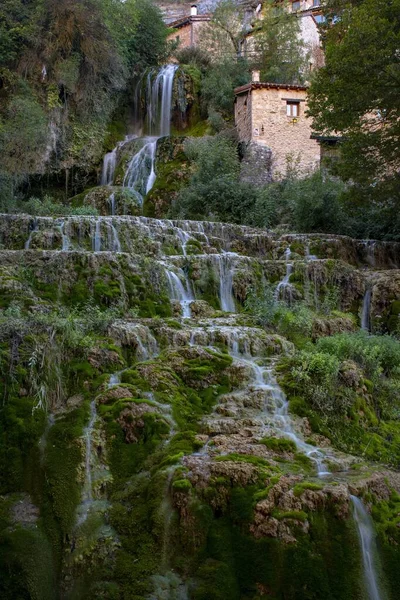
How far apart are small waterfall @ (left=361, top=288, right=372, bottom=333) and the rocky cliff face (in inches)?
101

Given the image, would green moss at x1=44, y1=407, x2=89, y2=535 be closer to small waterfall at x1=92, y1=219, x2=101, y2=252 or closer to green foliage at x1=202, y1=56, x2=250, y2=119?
small waterfall at x1=92, y1=219, x2=101, y2=252

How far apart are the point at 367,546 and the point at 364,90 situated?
11.1m

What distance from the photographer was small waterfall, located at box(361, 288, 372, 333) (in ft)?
45.8

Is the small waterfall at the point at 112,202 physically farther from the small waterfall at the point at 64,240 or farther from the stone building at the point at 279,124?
the stone building at the point at 279,124

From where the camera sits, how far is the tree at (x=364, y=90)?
1352cm

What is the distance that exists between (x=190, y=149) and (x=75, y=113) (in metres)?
5.06

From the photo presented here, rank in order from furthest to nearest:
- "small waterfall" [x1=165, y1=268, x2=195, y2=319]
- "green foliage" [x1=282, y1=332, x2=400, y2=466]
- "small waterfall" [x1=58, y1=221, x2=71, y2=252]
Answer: "small waterfall" [x1=58, y1=221, x2=71, y2=252], "small waterfall" [x1=165, y1=268, x2=195, y2=319], "green foliage" [x1=282, y1=332, x2=400, y2=466]

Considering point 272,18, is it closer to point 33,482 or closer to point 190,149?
point 190,149

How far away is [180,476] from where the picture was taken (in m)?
6.52

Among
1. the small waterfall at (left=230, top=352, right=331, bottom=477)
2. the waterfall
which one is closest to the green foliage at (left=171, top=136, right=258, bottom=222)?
the waterfall

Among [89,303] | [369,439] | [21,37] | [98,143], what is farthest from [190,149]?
[369,439]

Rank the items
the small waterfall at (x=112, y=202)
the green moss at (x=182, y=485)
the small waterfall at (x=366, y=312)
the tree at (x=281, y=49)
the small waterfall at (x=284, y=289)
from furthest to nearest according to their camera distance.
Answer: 1. the tree at (x=281, y=49)
2. the small waterfall at (x=112, y=202)
3. the small waterfall at (x=366, y=312)
4. the small waterfall at (x=284, y=289)
5. the green moss at (x=182, y=485)

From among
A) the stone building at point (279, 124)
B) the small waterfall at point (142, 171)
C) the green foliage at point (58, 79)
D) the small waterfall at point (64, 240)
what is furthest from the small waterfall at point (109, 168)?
the small waterfall at point (64, 240)

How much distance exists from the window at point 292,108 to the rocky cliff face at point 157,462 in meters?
18.0
